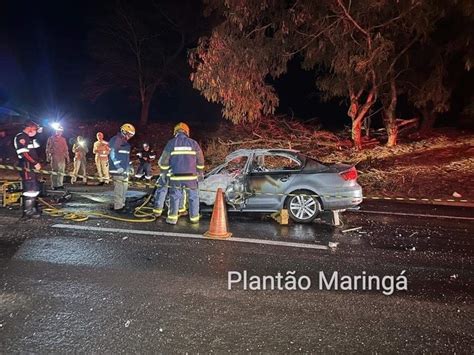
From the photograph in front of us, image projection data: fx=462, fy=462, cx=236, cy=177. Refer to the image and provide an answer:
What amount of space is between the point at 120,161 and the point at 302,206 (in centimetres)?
371

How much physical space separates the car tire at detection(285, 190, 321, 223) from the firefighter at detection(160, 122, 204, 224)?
172cm

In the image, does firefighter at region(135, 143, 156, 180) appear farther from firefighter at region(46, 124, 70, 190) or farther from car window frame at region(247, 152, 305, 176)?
car window frame at region(247, 152, 305, 176)

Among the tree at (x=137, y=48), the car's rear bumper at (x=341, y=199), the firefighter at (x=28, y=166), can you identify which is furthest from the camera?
Result: the tree at (x=137, y=48)

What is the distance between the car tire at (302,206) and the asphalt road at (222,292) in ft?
1.55

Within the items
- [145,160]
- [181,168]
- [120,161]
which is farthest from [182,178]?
[145,160]

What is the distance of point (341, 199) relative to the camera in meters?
8.20

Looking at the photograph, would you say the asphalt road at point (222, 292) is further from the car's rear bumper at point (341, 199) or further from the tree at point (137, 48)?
the tree at point (137, 48)

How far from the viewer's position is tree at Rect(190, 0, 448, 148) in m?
14.4

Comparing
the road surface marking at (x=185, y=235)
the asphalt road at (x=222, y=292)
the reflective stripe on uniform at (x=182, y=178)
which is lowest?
the asphalt road at (x=222, y=292)

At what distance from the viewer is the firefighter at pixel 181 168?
792 centimetres

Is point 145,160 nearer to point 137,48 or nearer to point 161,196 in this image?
point 161,196

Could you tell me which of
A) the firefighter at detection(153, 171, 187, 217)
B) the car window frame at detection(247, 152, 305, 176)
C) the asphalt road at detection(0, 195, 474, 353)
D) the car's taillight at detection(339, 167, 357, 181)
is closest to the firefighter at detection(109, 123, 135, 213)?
the firefighter at detection(153, 171, 187, 217)

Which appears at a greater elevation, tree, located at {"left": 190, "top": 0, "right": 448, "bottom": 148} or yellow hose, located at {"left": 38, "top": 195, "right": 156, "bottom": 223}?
tree, located at {"left": 190, "top": 0, "right": 448, "bottom": 148}

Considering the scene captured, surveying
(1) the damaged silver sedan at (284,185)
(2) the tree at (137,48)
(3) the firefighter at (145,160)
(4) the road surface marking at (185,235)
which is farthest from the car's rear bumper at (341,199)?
(2) the tree at (137,48)
